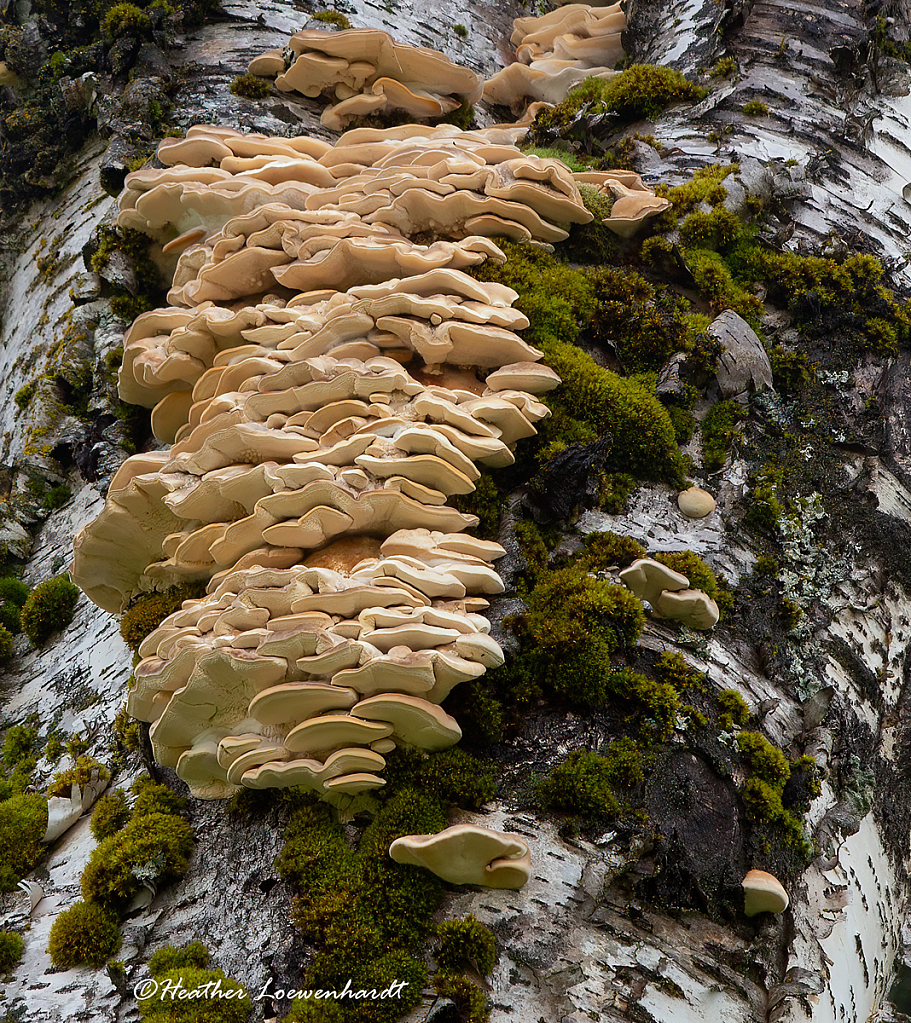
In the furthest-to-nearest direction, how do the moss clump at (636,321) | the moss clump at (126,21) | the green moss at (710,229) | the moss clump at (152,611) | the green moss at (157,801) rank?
the moss clump at (126,21) → the green moss at (710,229) → the moss clump at (636,321) → the moss clump at (152,611) → the green moss at (157,801)

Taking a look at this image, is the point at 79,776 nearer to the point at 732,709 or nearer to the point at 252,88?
the point at 732,709

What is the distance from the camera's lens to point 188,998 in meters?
2.80

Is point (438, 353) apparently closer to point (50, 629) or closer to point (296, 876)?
point (296, 876)

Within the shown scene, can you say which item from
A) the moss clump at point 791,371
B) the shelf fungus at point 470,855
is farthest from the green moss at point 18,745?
the moss clump at point 791,371

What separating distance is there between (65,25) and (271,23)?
8.13 feet

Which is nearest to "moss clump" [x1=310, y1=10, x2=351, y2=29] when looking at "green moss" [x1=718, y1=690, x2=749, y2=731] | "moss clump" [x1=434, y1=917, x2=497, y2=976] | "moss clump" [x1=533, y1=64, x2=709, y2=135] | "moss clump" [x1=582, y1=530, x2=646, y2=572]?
"moss clump" [x1=533, y1=64, x2=709, y2=135]

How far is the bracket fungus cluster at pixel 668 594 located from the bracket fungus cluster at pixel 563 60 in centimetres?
632

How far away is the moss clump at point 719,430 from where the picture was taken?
4.31 metres

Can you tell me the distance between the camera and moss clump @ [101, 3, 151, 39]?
25.0 feet

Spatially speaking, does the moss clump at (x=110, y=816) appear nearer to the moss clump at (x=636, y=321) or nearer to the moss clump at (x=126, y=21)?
the moss clump at (x=636, y=321)

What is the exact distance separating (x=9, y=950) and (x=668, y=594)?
3.08m

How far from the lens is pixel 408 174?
187 inches

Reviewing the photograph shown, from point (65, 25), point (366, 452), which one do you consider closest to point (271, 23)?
point (65, 25)

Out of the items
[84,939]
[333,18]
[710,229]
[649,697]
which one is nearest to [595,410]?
[649,697]
